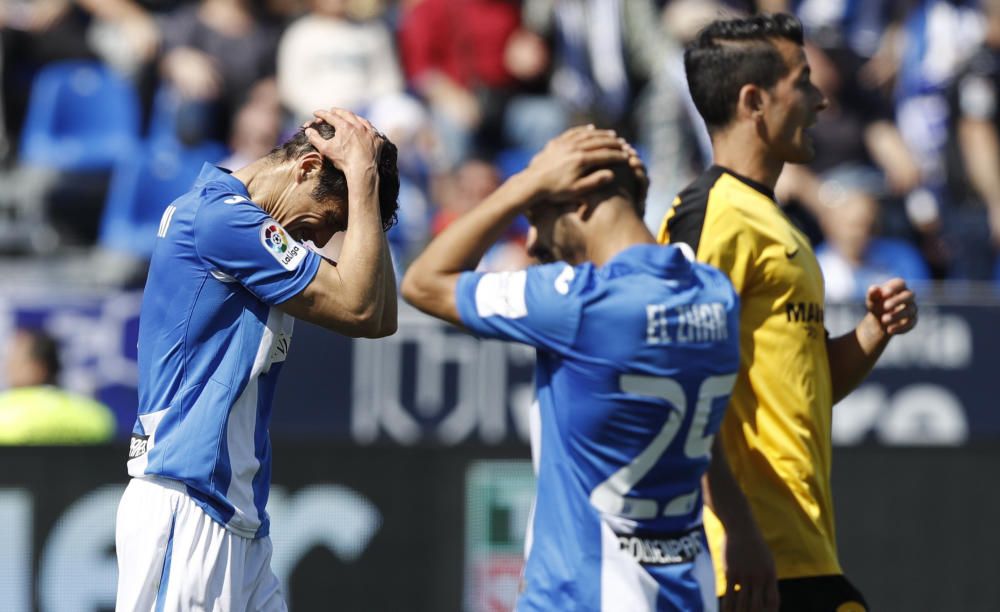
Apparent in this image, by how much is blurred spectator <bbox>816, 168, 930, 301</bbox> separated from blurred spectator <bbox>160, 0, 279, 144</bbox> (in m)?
4.37

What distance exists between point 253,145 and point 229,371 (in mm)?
6875

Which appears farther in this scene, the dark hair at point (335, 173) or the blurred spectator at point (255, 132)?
the blurred spectator at point (255, 132)

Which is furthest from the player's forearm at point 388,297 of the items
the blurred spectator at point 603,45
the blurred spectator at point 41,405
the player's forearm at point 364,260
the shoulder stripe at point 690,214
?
the blurred spectator at point 603,45

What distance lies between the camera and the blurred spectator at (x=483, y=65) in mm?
11406

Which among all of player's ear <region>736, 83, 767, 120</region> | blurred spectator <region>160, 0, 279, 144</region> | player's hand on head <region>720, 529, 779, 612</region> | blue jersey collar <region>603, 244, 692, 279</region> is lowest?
player's hand on head <region>720, 529, 779, 612</region>

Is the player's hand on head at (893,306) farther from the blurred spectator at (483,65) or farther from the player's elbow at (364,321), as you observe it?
the blurred spectator at (483,65)

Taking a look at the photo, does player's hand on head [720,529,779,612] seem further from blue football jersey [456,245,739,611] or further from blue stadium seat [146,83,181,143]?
blue stadium seat [146,83,181,143]

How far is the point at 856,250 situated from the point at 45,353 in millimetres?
5460

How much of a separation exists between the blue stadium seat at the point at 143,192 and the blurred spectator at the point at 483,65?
6.45ft

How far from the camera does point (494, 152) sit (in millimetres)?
11328

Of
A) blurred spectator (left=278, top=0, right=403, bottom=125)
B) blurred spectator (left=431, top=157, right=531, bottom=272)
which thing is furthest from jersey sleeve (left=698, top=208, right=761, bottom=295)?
blurred spectator (left=278, top=0, right=403, bottom=125)

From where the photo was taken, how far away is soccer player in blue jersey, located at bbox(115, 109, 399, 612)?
11.7 ft

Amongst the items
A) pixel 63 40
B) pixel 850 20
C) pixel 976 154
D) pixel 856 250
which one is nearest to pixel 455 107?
pixel 63 40

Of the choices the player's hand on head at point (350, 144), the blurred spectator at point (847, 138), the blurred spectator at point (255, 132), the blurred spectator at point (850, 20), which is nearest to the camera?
the player's hand on head at point (350, 144)
